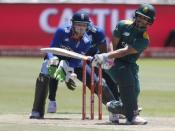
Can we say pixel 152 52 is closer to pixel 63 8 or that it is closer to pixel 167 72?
pixel 63 8

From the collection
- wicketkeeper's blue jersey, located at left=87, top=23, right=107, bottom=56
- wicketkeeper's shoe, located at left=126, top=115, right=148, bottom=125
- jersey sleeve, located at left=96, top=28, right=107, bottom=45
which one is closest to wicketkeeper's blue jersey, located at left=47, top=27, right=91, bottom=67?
wicketkeeper's blue jersey, located at left=87, top=23, right=107, bottom=56

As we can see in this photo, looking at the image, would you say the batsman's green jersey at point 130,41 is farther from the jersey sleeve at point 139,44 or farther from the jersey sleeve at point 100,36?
the jersey sleeve at point 100,36

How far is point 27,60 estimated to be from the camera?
2830 cm

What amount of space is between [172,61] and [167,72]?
6010mm

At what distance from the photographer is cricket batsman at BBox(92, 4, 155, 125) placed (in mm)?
10852

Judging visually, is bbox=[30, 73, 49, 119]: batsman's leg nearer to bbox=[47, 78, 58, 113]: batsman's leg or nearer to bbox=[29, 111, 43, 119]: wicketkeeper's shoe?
bbox=[29, 111, 43, 119]: wicketkeeper's shoe

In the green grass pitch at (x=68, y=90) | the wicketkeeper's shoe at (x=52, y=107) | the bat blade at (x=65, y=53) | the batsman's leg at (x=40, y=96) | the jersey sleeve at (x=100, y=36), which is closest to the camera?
the bat blade at (x=65, y=53)

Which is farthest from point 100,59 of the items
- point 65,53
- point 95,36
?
point 95,36

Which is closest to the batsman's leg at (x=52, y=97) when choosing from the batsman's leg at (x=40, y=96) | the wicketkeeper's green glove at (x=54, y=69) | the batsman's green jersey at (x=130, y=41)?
the batsman's leg at (x=40, y=96)

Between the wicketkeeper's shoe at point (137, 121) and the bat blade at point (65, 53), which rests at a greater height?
the bat blade at point (65, 53)

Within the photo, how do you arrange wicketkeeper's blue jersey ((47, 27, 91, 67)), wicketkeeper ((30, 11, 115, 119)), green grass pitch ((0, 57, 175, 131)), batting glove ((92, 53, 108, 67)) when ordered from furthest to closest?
green grass pitch ((0, 57, 175, 131)) → wicketkeeper's blue jersey ((47, 27, 91, 67)) → wicketkeeper ((30, 11, 115, 119)) → batting glove ((92, 53, 108, 67))

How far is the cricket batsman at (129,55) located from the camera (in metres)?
10.9

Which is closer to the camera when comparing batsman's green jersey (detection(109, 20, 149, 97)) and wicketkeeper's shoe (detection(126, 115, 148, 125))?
batsman's green jersey (detection(109, 20, 149, 97))

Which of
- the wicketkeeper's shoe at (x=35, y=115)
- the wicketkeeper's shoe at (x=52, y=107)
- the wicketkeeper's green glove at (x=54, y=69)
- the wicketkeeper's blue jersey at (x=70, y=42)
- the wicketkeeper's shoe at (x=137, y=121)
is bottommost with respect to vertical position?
the wicketkeeper's shoe at (x=137, y=121)
